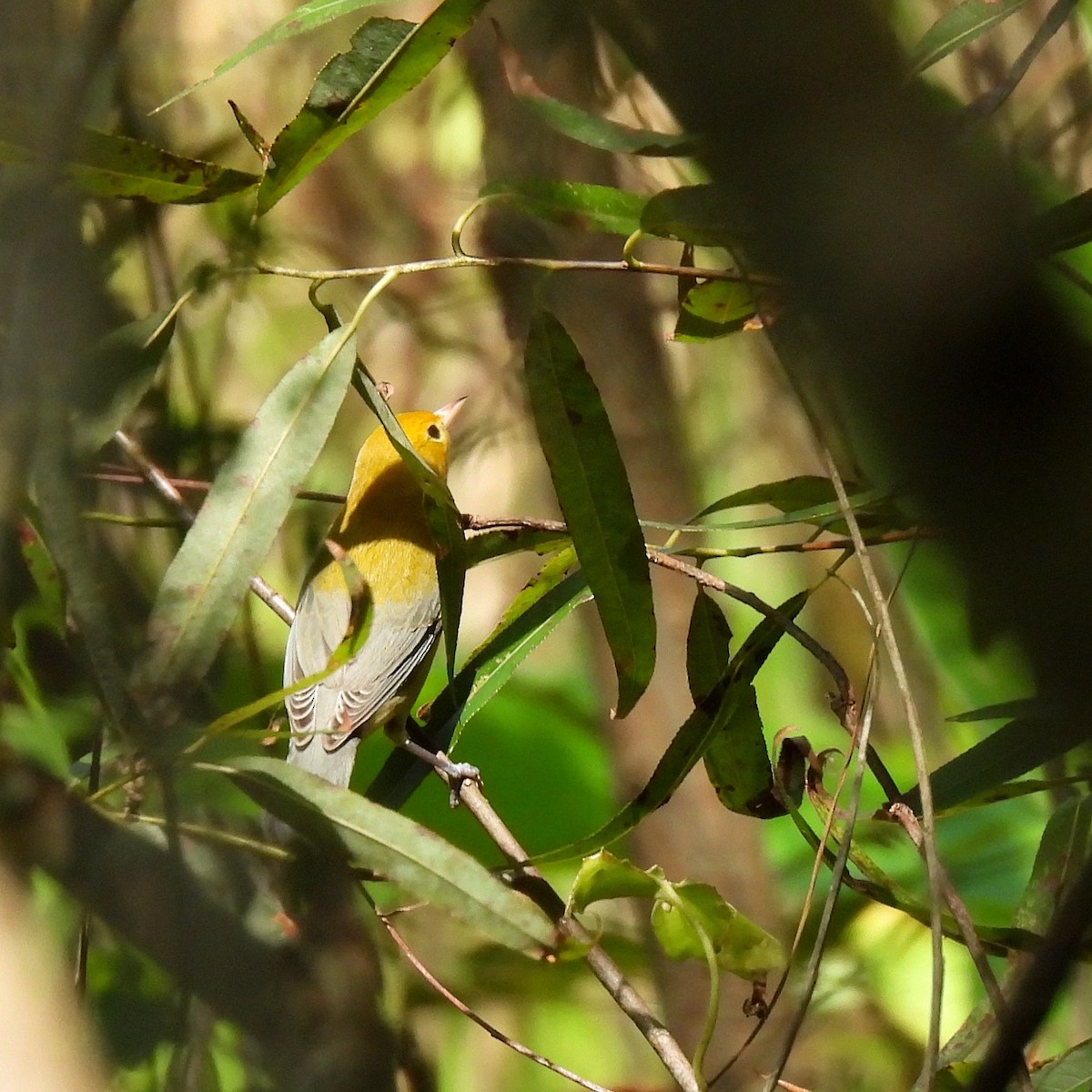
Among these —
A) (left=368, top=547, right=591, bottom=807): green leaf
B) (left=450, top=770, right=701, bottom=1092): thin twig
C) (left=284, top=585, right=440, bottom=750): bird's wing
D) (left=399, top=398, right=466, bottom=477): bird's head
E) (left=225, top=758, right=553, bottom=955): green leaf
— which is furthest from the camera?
(left=399, top=398, right=466, bottom=477): bird's head

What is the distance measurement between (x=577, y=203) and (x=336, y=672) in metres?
1.20

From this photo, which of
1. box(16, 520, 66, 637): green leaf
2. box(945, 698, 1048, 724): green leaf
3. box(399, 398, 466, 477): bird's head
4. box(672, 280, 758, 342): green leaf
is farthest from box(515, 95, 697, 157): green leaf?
box(399, 398, 466, 477): bird's head

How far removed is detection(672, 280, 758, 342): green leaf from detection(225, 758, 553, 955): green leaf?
29.1 inches

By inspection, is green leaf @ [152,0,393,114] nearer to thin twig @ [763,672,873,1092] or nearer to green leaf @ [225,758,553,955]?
green leaf @ [225,758,553,955]

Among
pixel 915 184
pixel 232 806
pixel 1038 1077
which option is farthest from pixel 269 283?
pixel 915 184

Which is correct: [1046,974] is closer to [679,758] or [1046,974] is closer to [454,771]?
[679,758]

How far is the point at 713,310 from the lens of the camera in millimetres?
1688

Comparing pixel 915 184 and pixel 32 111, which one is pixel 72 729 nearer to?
pixel 32 111

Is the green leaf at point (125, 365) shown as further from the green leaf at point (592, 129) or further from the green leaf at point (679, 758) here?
the green leaf at point (679, 758)

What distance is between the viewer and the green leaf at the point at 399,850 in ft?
4.31

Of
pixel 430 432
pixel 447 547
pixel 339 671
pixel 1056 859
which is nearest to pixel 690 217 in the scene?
pixel 447 547

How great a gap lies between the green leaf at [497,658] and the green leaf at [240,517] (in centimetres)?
44

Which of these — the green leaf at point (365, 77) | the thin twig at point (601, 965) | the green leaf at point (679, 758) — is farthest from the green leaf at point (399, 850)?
the green leaf at point (365, 77)

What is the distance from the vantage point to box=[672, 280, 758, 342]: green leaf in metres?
1.66
